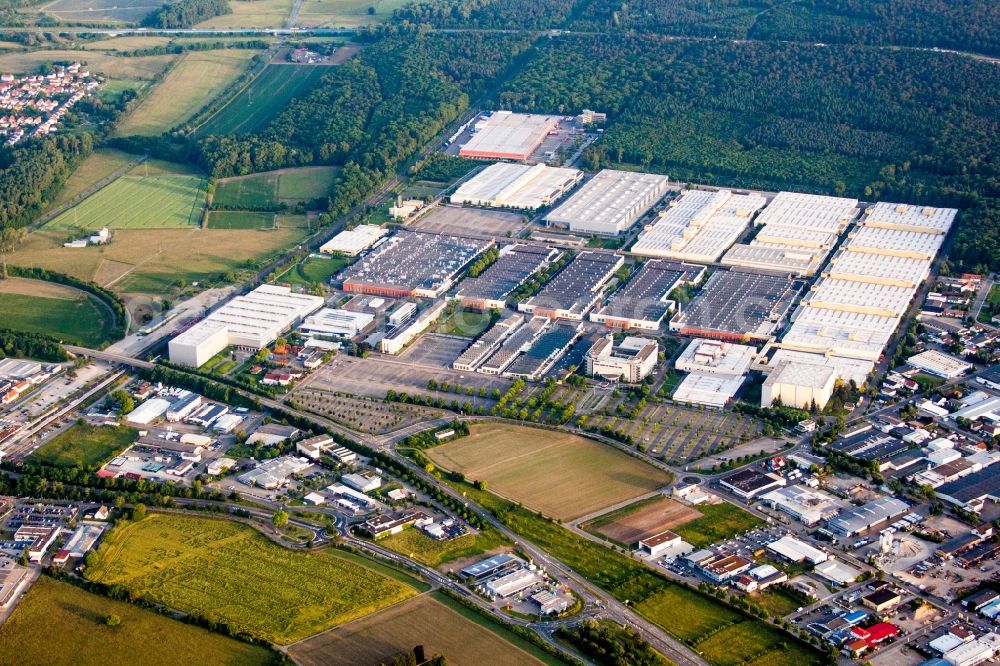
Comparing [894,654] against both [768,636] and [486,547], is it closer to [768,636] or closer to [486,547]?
[768,636]

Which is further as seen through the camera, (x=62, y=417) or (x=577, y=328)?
(x=577, y=328)

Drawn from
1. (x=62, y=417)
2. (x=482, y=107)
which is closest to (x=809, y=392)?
(x=62, y=417)

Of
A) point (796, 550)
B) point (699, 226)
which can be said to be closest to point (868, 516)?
point (796, 550)

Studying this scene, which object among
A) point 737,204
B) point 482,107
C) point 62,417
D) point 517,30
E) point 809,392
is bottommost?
point 62,417

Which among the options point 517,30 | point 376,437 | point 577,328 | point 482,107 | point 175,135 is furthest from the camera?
point 517,30

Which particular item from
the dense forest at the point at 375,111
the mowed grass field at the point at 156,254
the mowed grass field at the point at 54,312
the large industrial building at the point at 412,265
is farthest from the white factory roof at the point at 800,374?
the dense forest at the point at 375,111

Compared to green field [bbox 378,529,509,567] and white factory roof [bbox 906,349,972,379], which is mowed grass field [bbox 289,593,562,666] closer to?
green field [bbox 378,529,509,567]

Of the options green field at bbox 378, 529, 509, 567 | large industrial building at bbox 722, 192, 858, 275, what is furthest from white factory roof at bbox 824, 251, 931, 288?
green field at bbox 378, 529, 509, 567
